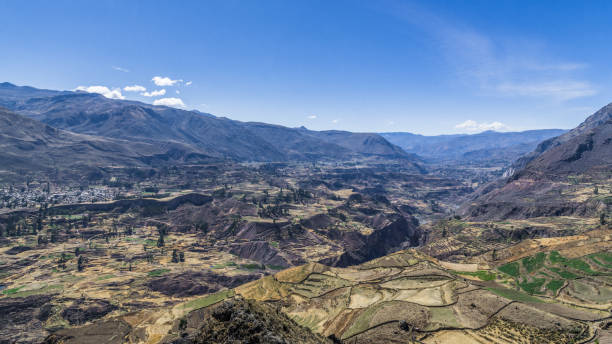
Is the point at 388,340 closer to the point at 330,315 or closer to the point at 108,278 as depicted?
the point at 330,315

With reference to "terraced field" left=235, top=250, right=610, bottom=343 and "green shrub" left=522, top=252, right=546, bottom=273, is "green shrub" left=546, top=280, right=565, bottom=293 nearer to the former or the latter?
"terraced field" left=235, top=250, right=610, bottom=343

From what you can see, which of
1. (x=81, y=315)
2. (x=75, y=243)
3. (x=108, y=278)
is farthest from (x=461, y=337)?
(x=75, y=243)

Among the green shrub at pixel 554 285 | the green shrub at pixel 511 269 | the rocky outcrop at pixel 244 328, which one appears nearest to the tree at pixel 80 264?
the rocky outcrop at pixel 244 328

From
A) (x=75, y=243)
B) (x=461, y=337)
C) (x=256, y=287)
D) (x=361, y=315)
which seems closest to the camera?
(x=461, y=337)

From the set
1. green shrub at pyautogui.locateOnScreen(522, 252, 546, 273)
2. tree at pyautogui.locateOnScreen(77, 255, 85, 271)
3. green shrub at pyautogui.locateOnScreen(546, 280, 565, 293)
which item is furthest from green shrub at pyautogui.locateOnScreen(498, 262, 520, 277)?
tree at pyautogui.locateOnScreen(77, 255, 85, 271)

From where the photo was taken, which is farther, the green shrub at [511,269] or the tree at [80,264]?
the tree at [80,264]

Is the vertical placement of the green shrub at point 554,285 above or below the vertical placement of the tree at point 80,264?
above

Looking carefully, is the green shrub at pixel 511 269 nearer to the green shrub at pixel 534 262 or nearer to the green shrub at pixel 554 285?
the green shrub at pixel 534 262

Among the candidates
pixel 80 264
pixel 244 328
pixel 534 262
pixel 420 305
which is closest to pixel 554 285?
pixel 534 262

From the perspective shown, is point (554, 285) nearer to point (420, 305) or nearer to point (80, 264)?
point (420, 305)

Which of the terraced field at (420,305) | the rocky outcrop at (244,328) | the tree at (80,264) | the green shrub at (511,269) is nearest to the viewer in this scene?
the rocky outcrop at (244,328)

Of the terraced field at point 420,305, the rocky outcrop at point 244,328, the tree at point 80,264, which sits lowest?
the tree at point 80,264
